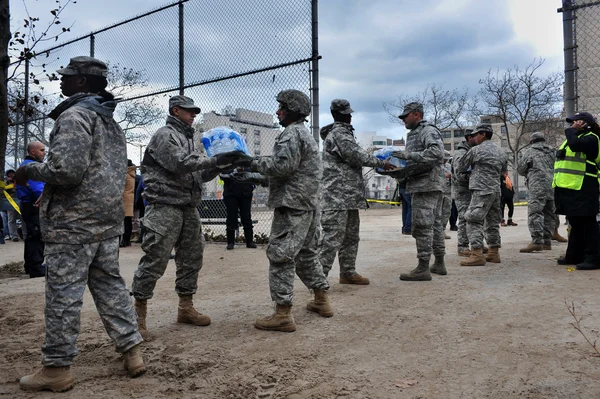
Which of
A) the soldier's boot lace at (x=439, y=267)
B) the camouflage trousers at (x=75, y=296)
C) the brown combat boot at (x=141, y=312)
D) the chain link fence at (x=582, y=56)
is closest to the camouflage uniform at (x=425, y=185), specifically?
the soldier's boot lace at (x=439, y=267)

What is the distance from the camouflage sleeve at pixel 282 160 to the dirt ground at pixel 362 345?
1.26 metres

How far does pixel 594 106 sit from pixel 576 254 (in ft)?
6.54

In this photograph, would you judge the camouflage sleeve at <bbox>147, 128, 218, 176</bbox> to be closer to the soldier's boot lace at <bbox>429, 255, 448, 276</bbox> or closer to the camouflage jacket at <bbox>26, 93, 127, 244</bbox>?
the camouflage jacket at <bbox>26, 93, 127, 244</bbox>

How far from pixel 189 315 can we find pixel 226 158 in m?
1.40

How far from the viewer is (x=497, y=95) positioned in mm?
27406

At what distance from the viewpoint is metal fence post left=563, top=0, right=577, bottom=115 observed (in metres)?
6.50

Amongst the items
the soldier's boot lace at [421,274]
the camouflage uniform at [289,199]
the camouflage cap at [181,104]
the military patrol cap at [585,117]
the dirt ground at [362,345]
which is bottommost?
the dirt ground at [362,345]

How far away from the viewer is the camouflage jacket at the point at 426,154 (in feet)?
17.8

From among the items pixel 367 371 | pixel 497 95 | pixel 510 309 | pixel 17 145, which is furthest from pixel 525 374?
pixel 497 95

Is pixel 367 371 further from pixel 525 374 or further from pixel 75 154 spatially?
pixel 75 154

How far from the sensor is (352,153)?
507 cm

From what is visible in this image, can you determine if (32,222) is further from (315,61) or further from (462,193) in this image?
(462,193)

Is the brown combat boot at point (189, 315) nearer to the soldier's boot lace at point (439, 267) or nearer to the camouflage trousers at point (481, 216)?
the soldier's boot lace at point (439, 267)

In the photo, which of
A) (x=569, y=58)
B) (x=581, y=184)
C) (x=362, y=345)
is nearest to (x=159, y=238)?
(x=362, y=345)
